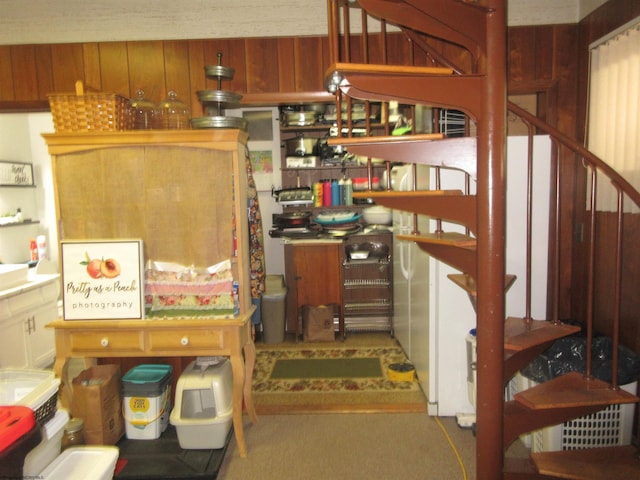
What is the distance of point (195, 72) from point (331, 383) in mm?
2321

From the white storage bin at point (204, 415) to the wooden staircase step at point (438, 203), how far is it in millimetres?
1363

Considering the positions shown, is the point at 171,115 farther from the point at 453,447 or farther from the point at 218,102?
the point at 453,447

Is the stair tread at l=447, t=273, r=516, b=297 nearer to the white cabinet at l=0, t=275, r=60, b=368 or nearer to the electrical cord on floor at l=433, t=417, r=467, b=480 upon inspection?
the electrical cord on floor at l=433, t=417, r=467, b=480

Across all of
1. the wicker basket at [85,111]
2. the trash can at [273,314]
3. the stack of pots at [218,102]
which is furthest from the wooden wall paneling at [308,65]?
the trash can at [273,314]

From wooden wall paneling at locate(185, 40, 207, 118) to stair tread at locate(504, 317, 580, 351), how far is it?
2151 millimetres

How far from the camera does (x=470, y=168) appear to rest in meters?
1.76

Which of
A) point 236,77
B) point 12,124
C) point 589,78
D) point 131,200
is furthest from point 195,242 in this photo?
point 12,124

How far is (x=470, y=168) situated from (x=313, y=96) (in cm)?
134

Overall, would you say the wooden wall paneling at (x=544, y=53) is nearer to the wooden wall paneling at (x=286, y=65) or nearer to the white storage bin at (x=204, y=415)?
the wooden wall paneling at (x=286, y=65)

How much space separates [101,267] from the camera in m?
2.30

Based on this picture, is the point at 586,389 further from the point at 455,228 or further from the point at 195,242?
the point at 195,242

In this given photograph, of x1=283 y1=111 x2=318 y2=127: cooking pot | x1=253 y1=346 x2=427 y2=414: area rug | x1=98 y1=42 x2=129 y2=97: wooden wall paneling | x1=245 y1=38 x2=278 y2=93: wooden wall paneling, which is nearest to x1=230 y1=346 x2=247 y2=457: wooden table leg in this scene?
x1=253 y1=346 x2=427 y2=414: area rug

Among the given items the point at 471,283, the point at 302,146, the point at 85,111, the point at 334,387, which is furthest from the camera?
the point at 302,146

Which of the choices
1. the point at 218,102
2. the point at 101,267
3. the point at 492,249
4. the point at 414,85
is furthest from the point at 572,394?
the point at 101,267
